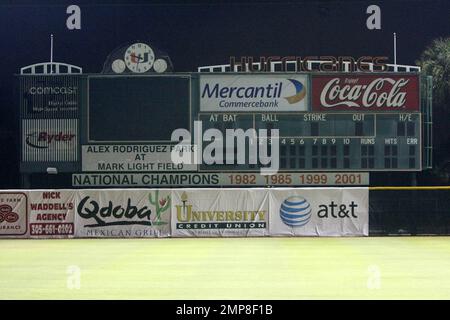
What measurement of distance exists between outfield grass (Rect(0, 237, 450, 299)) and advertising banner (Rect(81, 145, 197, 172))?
268 inches

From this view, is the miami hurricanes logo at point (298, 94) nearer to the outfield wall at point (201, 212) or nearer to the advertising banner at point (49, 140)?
the outfield wall at point (201, 212)

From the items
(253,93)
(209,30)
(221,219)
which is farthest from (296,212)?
(209,30)

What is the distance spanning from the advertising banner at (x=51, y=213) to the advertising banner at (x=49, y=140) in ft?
16.9

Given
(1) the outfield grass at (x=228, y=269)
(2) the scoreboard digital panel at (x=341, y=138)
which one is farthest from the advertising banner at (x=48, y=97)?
→ (1) the outfield grass at (x=228, y=269)

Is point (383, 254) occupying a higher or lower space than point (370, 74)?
lower

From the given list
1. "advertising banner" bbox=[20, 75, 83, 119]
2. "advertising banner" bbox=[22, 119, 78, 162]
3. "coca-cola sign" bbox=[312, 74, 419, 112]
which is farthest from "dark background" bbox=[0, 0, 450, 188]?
"coca-cola sign" bbox=[312, 74, 419, 112]

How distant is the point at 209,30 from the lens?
39844 mm

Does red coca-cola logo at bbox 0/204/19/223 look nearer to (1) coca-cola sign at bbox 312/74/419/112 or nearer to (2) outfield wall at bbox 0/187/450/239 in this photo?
(2) outfield wall at bbox 0/187/450/239

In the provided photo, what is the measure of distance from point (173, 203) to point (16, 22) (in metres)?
21.4

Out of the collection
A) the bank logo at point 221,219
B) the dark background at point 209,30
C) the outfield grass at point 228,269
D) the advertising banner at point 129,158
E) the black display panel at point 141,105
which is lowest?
the outfield grass at point 228,269

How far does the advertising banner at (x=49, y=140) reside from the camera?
88.1ft
